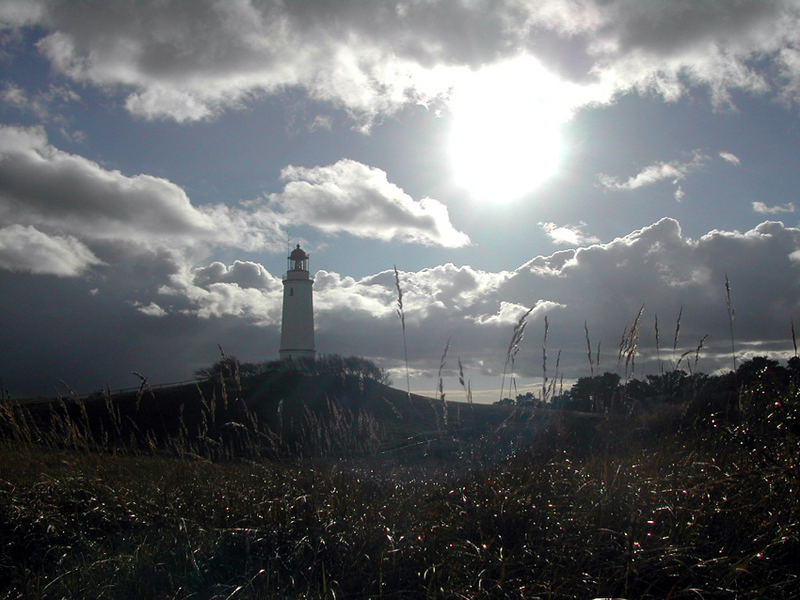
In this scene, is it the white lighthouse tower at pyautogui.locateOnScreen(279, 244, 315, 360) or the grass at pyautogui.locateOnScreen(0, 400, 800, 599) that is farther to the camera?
the white lighthouse tower at pyautogui.locateOnScreen(279, 244, 315, 360)

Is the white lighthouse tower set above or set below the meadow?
above

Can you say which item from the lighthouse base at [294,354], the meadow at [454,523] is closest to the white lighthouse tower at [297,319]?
the lighthouse base at [294,354]

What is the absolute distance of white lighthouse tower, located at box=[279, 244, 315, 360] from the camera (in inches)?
1668

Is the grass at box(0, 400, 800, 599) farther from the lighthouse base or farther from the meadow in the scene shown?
the lighthouse base

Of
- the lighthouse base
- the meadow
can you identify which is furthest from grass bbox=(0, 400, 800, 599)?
the lighthouse base

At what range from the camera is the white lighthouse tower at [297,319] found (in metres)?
42.4

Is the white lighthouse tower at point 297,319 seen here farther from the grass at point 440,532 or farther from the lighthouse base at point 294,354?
the grass at point 440,532

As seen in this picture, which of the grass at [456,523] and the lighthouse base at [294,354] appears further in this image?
the lighthouse base at [294,354]

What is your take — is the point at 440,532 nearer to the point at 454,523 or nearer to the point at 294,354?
the point at 454,523

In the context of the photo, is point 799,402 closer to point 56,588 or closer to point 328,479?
point 328,479

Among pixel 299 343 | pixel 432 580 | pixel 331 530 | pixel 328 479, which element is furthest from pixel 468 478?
pixel 299 343

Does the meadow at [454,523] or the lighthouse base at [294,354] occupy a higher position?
the lighthouse base at [294,354]

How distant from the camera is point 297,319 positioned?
42.5 meters

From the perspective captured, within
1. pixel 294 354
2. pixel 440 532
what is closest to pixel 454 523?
pixel 440 532
